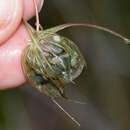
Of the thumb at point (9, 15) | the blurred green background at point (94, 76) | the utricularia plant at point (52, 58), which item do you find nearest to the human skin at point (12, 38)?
the thumb at point (9, 15)

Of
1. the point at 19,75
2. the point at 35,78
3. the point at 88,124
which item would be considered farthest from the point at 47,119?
the point at 35,78

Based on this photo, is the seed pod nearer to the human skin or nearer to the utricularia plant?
the utricularia plant

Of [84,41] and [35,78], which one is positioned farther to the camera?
[84,41]

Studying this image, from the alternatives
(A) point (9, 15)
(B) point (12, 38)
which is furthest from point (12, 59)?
(A) point (9, 15)

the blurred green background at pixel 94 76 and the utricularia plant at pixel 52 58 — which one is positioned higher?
the utricularia plant at pixel 52 58

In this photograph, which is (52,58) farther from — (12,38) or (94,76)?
(94,76)

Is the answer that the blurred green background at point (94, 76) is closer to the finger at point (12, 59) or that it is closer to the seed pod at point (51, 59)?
the finger at point (12, 59)

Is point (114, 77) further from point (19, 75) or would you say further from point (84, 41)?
point (19, 75)
